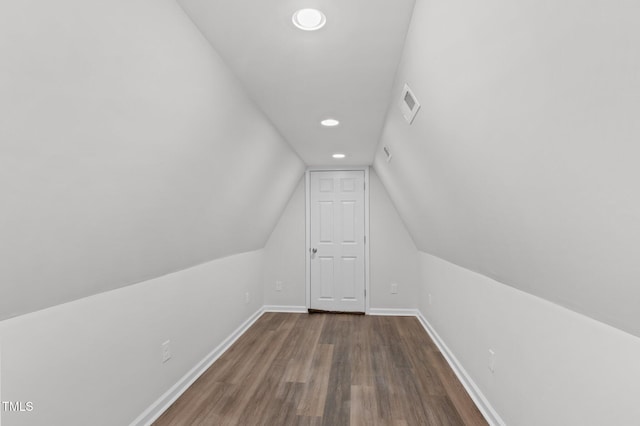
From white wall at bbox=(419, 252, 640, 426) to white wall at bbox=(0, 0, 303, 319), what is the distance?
2.04 m

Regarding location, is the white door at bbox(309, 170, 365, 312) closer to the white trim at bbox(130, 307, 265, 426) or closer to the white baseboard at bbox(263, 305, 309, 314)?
the white baseboard at bbox(263, 305, 309, 314)

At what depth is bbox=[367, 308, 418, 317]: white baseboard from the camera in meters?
4.95

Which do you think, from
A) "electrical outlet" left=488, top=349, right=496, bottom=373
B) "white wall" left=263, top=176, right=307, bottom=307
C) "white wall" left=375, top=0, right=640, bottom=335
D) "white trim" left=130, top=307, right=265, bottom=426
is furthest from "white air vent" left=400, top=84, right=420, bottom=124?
"white wall" left=263, top=176, right=307, bottom=307

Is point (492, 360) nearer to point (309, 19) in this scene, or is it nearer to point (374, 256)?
point (309, 19)

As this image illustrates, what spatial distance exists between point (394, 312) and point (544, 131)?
4376 mm

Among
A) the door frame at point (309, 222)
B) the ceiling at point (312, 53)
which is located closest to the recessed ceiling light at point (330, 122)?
the ceiling at point (312, 53)

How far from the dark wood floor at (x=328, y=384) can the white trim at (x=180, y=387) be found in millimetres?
48

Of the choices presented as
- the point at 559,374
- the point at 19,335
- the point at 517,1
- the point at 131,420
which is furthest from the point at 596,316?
the point at 131,420

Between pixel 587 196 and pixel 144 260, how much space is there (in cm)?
224

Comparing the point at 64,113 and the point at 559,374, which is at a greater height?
the point at 64,113

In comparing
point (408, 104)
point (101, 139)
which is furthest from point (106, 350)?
point (408, 104)

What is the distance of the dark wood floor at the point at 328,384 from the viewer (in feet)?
7.61

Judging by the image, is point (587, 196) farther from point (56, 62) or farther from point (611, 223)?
point (56, 62)

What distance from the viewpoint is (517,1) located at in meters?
0.86
